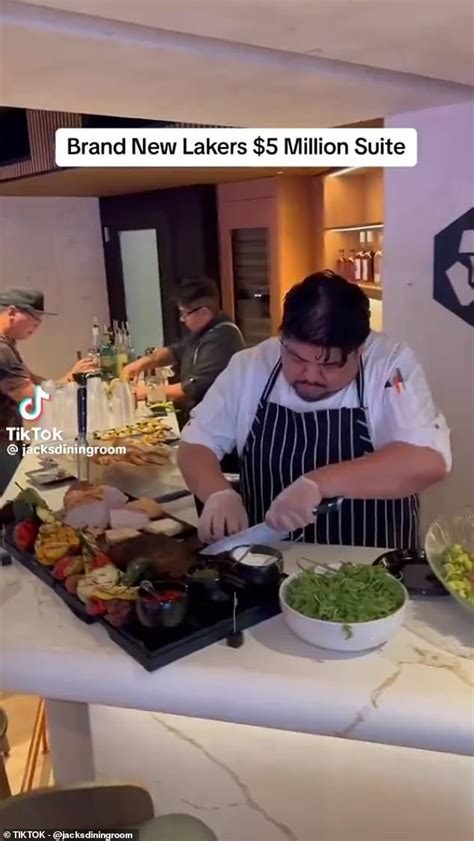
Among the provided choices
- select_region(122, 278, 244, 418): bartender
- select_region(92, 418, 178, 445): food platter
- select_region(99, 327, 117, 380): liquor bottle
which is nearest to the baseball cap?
select_region(99, 327, 117, 380): liquor bottle

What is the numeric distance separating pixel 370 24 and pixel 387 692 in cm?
91

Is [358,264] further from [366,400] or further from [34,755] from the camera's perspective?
[34,755]

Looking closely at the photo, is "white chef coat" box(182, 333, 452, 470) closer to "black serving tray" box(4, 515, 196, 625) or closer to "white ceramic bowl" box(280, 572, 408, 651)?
"black serving tray" box(4, 515, 196, 625)

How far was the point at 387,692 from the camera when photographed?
0.86 metres

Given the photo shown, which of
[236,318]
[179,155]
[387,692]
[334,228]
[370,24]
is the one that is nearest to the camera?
[387,692]

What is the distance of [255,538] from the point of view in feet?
4.05

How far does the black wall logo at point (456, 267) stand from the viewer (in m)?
1.85

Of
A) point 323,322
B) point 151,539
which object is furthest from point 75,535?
point 323,322

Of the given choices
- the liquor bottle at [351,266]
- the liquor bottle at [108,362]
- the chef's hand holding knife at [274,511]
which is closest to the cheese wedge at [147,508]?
the chef's hand holding knife at [274,511]

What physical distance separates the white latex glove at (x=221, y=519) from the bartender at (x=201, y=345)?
5.36 feet

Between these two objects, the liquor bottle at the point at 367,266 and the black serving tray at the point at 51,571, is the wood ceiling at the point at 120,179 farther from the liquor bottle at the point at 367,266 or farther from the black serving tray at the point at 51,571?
the black serving tray at the point at 51,571

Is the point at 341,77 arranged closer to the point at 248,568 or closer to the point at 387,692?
the point at 248,568

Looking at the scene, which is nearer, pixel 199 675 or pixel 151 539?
pixel 199 675

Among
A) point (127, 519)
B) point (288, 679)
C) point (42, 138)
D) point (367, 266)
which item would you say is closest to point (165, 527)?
point (127, 519)
